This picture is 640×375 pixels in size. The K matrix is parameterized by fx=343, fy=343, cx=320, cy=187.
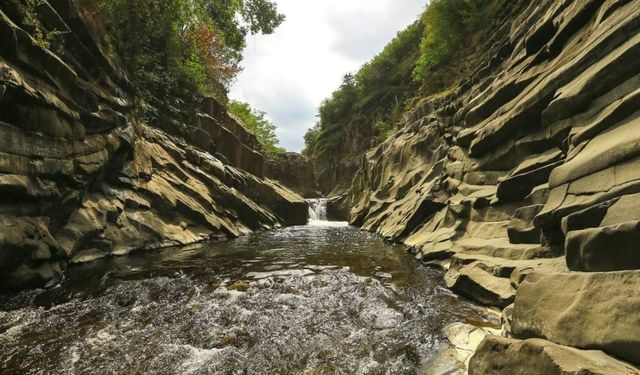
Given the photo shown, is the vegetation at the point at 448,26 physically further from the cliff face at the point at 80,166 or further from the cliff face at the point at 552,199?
the cliff face at the point at 80,166

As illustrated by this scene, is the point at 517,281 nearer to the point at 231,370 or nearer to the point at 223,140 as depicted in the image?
the point at 231,370

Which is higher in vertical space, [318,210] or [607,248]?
[318,210]

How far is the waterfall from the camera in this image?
44.5 metres

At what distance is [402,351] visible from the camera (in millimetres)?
6113

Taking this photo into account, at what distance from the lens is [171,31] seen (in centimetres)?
2622

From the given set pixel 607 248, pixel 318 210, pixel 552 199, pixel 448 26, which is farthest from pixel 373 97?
pixel 607 248

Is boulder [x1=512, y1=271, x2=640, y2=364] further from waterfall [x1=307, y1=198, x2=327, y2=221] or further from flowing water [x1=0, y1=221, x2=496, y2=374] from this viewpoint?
waterfall [x1=307, y1=198, x2=327, y2=221]

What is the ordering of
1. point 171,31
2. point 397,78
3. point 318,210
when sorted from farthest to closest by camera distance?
point 397,78 < point 318,210 < point 171,31

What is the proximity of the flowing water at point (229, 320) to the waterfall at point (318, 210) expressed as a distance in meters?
32.0

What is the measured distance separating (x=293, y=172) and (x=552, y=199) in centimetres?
4999

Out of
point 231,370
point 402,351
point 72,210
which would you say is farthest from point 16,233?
point 402,351

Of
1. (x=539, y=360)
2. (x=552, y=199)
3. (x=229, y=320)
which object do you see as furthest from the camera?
(x=552, y=199)

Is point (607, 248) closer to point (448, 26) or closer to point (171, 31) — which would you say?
point (171, 31)

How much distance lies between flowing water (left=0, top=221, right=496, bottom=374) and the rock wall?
43.8m
